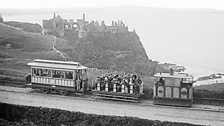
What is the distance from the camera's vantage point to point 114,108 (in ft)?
68.0

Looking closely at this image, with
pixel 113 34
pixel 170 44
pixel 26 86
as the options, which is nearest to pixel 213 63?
pixel 113 34

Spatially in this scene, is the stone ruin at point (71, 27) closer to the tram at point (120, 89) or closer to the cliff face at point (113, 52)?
the cliff face at point (113, 52)

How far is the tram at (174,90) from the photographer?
21094mm

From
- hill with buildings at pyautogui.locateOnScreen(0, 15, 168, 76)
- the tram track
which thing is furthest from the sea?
the tram track

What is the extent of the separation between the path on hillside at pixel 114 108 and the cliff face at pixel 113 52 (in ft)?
163

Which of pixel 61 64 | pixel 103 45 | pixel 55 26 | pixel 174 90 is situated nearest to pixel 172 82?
pixel 174 90

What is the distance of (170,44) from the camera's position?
143750mm

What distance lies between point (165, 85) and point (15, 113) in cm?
889

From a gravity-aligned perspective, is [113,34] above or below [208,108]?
above

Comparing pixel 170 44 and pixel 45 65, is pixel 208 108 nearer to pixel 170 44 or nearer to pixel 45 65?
pixel 45 65

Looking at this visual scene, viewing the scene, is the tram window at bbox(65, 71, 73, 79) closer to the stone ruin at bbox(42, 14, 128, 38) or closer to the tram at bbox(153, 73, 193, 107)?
the tram at bbox(153, 73, 193, 107)

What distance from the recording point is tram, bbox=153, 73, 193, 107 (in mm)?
21094

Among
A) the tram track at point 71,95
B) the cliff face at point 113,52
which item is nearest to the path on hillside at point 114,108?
the tram track at point 71,95

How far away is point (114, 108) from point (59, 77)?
5.14 m
